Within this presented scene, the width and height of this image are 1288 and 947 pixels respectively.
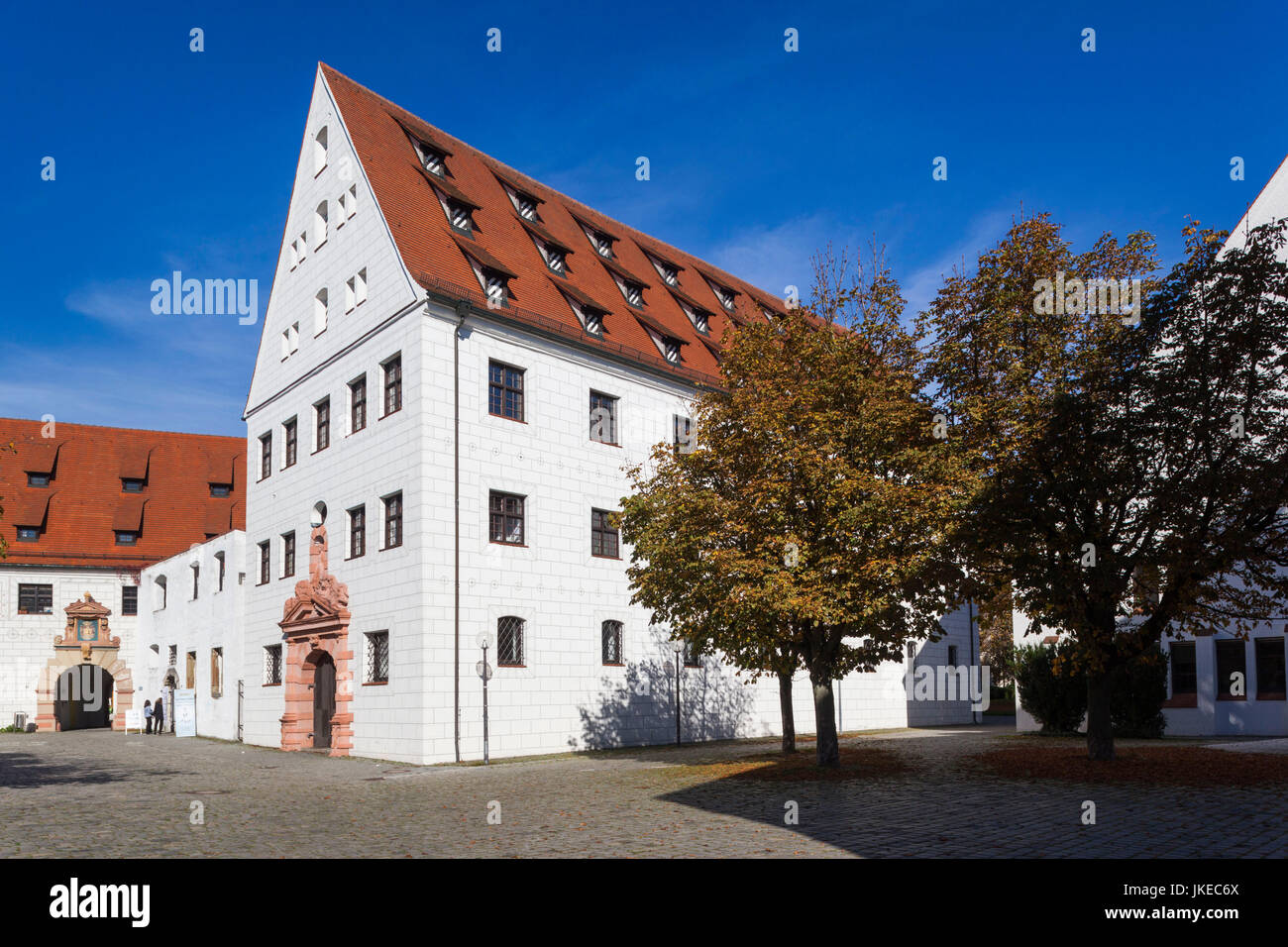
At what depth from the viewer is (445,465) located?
26047mm

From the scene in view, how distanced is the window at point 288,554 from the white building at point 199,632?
12.3ft

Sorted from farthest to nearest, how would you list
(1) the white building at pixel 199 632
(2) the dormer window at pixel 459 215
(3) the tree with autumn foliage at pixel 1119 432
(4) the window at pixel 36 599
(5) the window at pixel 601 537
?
(4) the window at pixel 36 599 → (1) the white building at pixel 199 632 → (2) the dormer window at pixel 459 215 → (5) the window at pixel 601 537 → (3) the tree with autumn foliage at pixel 1119 432

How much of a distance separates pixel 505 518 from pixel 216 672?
17.4 m

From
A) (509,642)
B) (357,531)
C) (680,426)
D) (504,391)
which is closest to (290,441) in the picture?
(357,531)

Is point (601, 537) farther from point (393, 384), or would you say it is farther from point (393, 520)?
point (393, 384)

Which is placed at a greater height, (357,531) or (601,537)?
(357,531)

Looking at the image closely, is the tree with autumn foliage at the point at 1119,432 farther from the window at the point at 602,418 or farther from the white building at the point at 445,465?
the window at the point at 602,418

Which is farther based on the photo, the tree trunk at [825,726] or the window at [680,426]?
the window at [680,426]

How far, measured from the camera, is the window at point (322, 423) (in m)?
30.8

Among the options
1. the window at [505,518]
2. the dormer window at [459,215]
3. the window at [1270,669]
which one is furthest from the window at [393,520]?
the window at [1270,669]

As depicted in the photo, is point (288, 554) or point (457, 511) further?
point (288, 554)

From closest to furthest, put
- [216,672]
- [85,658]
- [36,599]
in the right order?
[216,672]
[85,658]
[36,599]

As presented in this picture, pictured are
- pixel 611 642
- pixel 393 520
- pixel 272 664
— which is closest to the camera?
pixel 393 520
